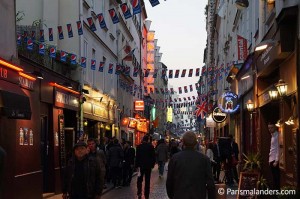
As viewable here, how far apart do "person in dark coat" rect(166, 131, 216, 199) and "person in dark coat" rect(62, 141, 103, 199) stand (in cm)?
132

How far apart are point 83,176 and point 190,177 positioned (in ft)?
5.92

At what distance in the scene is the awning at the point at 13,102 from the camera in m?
12.2

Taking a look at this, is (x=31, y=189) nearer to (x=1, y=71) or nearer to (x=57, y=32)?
(x=1, y=71)

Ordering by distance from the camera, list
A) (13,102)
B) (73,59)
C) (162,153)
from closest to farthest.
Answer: (13,102), (73,59), (162,153)

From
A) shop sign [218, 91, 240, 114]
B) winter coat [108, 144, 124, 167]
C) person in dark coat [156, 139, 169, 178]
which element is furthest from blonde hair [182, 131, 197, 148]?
person in dark coat [156, 139, 169, 178]

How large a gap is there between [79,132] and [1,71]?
33.6 feet

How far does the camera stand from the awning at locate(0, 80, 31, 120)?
481 inches

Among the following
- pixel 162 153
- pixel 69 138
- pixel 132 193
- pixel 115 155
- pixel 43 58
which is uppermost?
pixel 43 58

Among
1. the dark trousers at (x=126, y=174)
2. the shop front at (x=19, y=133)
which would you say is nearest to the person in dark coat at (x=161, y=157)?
the dark trousers at (x=126, y=174)

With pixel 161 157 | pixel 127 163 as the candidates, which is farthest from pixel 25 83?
pixel 161 157

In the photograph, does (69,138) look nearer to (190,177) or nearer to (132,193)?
(132,193)

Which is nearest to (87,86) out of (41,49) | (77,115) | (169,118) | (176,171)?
(77,115)

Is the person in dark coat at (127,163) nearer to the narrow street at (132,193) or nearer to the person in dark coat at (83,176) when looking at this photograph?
the narrow street at (132,193)

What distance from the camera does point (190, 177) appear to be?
792 centimetres
